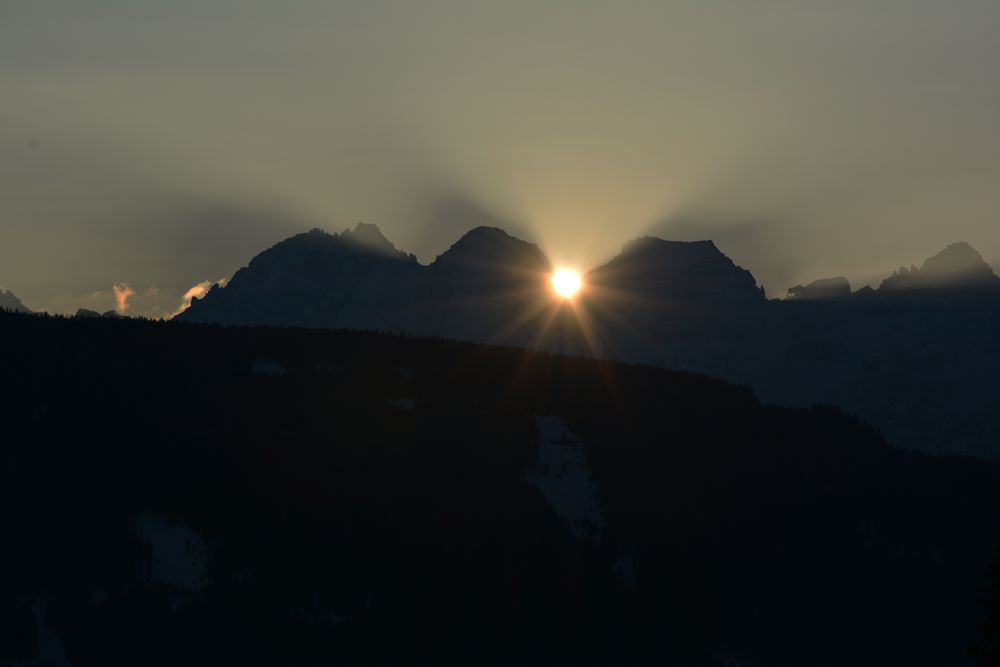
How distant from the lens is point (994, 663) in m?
94.8

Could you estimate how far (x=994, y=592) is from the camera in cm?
9550

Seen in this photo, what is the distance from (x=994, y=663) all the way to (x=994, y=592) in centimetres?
321
